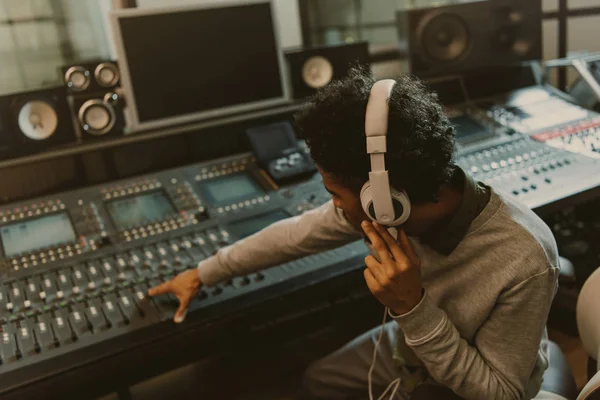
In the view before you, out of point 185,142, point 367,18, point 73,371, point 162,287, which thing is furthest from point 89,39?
point 73,371

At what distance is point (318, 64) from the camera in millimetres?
2217

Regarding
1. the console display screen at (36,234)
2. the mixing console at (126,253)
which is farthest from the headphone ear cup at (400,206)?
the console display screen at (36,234)

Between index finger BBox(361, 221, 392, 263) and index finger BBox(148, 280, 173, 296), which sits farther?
index finger BBox(148, 280, 173, 296)

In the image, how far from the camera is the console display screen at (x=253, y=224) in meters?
1.62

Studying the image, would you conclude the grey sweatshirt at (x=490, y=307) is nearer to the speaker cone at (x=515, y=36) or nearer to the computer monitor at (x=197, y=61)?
the computer monitor at (x=197, y=61)

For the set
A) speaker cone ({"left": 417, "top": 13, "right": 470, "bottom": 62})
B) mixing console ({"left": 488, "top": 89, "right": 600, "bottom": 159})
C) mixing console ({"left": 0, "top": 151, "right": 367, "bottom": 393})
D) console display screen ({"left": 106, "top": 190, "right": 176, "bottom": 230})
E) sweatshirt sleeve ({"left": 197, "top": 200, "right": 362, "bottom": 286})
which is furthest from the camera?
speaker cone ({"left": 417, "top": 13, "right": 470, "bottom": 62})

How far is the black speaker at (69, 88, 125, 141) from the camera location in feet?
6.02

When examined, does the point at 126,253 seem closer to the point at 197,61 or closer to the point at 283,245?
the point at 283,245

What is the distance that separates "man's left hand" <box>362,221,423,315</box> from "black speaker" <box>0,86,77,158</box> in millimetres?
1203

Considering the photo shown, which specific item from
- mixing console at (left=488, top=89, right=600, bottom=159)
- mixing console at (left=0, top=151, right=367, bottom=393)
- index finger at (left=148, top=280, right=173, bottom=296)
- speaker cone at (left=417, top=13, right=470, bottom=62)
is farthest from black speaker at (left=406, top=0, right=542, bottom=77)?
index finger at (left=148, top=280, right=173, bottom=296)

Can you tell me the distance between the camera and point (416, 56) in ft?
7.65

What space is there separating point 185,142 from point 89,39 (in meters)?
1.11

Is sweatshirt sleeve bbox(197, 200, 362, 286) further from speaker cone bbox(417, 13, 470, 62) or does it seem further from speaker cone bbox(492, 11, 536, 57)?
speaker cone bbox(492, 11, 536, 57)

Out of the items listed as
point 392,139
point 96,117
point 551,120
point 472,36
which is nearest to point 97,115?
point 96,117
